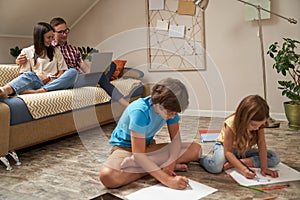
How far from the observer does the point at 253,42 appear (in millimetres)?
2836

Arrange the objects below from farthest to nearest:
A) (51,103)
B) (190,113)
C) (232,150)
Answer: (190,113) < (51,103) < (232,150)

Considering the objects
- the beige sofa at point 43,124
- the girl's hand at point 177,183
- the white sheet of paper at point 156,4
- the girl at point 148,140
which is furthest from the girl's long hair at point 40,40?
the girl's hand at point 177,183

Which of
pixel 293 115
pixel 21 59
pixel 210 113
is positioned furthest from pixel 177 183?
pixel 210 113

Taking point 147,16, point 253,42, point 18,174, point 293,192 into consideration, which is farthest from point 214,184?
point 147,16

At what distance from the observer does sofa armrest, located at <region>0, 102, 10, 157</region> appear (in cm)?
174

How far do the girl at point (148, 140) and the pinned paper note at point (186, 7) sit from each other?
185 cm

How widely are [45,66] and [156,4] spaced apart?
140 cm

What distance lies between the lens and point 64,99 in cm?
223

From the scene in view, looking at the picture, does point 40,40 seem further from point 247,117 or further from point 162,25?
point 247,117

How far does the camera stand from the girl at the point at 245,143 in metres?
1.37

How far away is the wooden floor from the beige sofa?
8 centimetres

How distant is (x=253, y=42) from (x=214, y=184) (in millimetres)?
1781

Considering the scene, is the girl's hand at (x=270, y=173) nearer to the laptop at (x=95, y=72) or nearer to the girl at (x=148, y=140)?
the girl at (x=148, y=140)

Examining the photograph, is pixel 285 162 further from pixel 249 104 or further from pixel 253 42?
pixel 253 42
